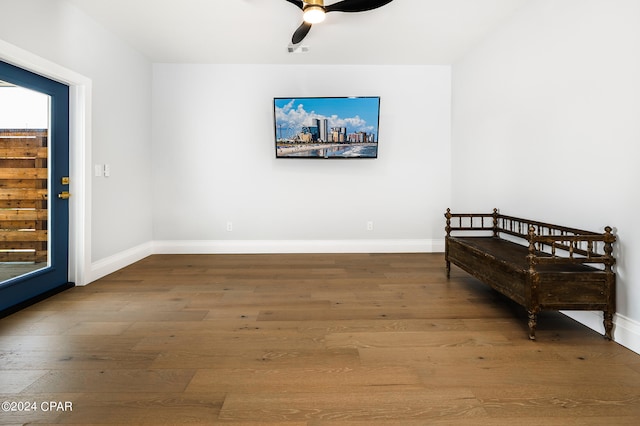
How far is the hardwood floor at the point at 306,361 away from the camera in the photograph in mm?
1354

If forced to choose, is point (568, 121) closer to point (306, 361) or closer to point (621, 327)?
point (621, 327)

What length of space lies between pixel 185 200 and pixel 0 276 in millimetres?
2271

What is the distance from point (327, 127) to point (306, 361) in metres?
3.23

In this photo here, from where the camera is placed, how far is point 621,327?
1.95 m

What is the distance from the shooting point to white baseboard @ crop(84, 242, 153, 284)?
321 cm

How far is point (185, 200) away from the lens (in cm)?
448

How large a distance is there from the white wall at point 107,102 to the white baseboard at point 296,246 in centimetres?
47

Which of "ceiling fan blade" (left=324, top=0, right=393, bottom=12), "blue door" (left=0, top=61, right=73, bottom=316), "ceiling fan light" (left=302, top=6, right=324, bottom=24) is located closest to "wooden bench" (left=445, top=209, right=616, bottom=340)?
"ceiling fan blade" (left=324, top=0, right=393, bottom=12)

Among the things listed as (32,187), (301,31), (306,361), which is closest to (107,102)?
(32,187)

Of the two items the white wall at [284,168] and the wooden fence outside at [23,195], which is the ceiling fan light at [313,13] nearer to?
the white wall at [284,168]

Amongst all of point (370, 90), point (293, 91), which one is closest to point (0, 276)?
point (293, 91)

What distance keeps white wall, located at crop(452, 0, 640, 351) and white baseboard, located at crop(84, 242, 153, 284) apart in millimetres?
4267

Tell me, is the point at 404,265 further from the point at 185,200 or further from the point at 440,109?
the point at 185,200

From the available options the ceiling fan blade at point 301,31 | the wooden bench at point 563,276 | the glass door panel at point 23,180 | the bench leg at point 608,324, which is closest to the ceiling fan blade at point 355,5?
the ceiling fan blade at point 301,31
